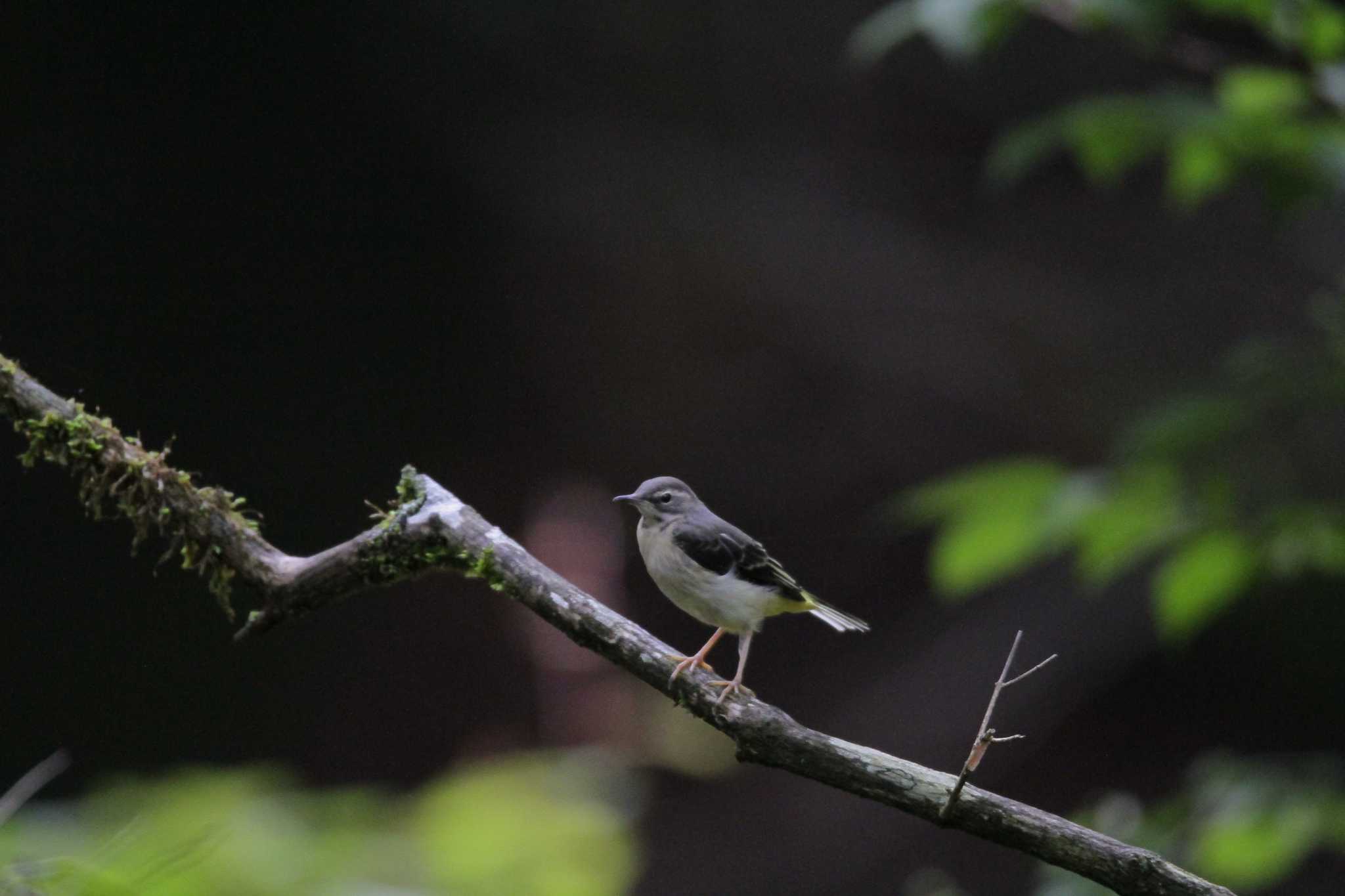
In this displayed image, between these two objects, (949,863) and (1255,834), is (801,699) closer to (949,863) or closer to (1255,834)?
(949,863)

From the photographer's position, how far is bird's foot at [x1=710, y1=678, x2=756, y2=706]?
78.5 inches

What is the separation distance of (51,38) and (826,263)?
4617 millimetres

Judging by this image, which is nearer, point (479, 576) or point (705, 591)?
point (479, 576)

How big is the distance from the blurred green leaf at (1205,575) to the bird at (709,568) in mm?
914

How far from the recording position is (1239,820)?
2.88 metres

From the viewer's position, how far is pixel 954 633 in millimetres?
7691

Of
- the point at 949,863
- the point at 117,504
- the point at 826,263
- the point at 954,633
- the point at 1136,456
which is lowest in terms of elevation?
the point at 117,504

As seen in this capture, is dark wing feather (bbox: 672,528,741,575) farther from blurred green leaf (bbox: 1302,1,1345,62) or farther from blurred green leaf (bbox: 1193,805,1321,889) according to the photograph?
blurred green leaf (bbox: 1302,1,1345,62)

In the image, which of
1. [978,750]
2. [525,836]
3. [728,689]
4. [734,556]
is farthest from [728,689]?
[525,836]

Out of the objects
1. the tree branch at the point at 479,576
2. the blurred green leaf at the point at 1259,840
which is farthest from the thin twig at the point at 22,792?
the blurred green leaf at the point at 1259,840

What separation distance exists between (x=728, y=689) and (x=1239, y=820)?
1.59m

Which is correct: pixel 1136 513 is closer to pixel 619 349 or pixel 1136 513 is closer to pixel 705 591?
pixel 705 591

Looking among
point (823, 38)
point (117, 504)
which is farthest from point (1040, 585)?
point (117, 504)

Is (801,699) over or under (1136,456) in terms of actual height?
over
